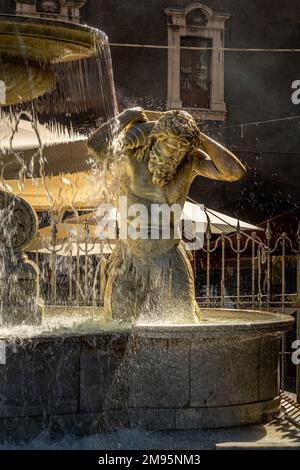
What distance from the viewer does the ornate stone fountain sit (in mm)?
4645

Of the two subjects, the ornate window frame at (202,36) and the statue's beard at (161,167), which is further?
the ornate window frame at (202,36)

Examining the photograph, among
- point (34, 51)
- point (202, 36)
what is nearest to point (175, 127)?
point (34, 51)

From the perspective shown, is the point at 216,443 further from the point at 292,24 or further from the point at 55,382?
the point at 292,24

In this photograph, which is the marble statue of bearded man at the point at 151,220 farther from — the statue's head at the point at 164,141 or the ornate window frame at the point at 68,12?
the ornate window frame at the point at 68,12

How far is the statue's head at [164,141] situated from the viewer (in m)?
5.41

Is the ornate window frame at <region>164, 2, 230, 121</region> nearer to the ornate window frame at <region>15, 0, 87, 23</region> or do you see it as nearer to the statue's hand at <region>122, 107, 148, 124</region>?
the ornate window frame at <region>15, 0, 87, 23</region>

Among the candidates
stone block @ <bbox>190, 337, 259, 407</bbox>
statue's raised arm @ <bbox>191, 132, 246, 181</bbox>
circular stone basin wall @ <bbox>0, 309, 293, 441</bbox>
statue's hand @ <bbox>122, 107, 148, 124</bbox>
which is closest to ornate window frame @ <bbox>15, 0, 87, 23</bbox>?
statue's raised arm @ <bbox>191, 132, 246, 181</bbox>

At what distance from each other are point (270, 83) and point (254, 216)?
12.6 feet

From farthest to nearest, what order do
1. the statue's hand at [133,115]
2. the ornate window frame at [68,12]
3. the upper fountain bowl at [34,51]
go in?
the ornate window frame at [68,12], the statue's hand at [133,115], the upper fountain bowl at [34,51]

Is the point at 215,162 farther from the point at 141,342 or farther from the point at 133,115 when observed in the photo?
the point at 141,342

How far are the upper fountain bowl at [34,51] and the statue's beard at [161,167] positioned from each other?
0.90m

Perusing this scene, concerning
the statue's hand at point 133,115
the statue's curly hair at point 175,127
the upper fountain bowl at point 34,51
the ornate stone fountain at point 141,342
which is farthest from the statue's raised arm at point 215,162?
the upper fountain bowl at point 34,51

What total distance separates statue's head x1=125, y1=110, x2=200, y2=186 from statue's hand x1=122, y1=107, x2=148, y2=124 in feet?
0.15

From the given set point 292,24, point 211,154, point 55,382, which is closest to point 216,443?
point 55,382
